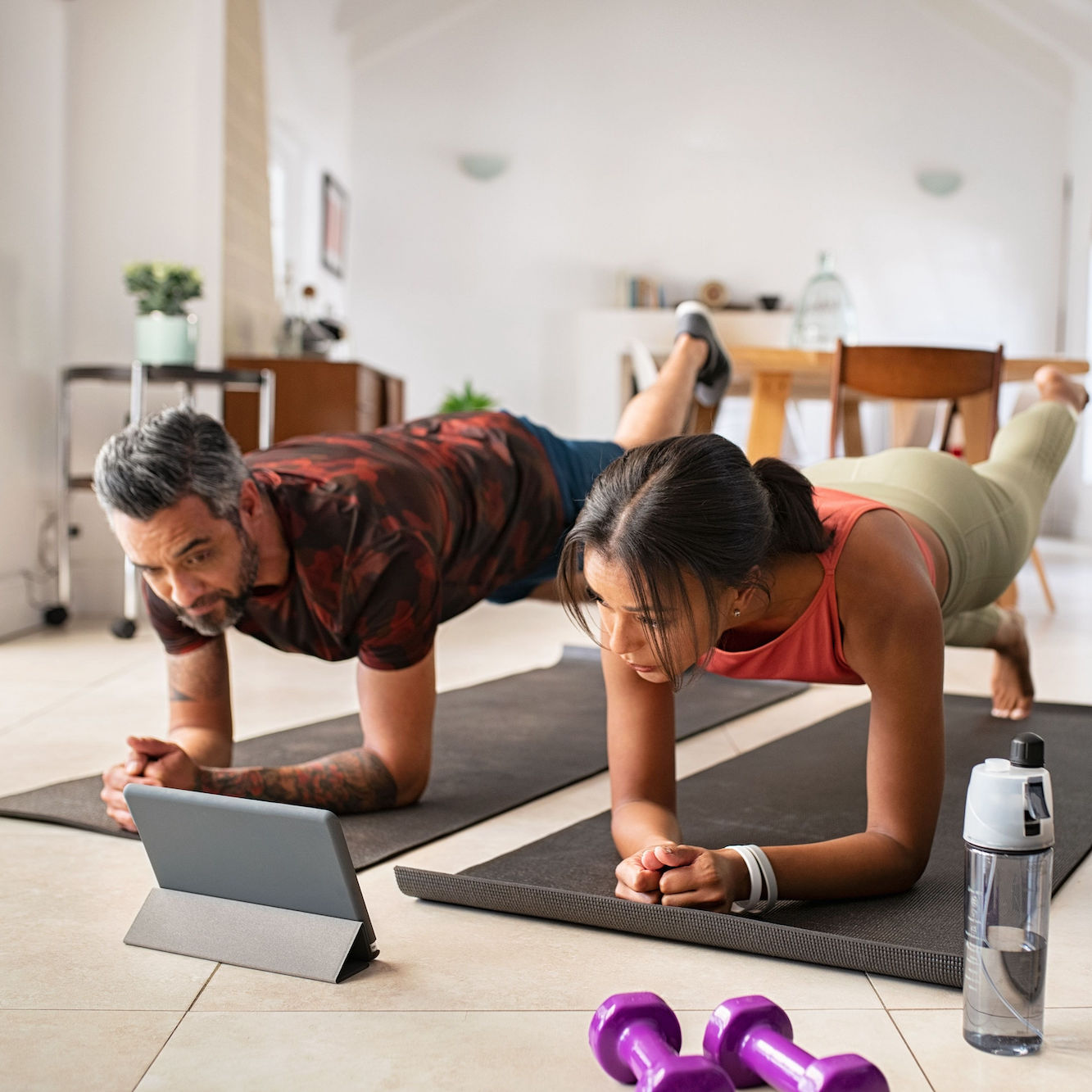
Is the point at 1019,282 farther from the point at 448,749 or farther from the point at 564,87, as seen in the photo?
the point at 448,749

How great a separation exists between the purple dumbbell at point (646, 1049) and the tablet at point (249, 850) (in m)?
0.32

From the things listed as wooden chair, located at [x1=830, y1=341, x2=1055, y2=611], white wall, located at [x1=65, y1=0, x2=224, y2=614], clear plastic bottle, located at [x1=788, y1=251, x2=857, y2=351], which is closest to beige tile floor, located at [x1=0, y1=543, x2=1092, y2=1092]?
wooden chair, located at [x1=830, y1=341, x2=1055, y2=611]

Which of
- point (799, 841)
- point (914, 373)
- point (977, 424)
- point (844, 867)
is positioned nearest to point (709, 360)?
point (914, 373)

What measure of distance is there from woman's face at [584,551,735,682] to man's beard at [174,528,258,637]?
662 millimetres

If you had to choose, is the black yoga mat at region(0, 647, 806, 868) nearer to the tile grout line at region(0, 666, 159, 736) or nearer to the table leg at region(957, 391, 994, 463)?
the tile grout line at region(0, 666, 159, 736)

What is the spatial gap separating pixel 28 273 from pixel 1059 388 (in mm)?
3072

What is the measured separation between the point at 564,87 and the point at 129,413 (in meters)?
5.35

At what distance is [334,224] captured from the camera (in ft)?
25.9

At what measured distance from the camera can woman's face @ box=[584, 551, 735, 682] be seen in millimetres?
1251

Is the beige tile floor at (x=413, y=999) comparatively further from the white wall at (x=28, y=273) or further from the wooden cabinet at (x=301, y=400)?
the wooden cabinet at (x=301, y=400)

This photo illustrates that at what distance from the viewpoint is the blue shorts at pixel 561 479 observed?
2.54 metres

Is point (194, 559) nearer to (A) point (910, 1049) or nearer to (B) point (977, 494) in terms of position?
(A) point (910, 1049)

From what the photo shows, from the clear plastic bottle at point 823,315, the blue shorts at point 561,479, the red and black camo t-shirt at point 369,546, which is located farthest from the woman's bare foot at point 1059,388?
the clear plastic bottle at point 823,315

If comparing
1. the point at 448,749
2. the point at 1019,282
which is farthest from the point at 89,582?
Answer: the point at 1019,282
